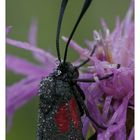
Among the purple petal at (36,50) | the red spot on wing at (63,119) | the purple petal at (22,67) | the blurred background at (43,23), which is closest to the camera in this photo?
the red spot on wing at (63,119)

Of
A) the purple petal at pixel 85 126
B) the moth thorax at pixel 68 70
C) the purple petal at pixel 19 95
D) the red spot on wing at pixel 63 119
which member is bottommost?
the purple petal at pixel 85 126

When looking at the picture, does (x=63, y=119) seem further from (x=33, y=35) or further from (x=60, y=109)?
(x=33, y=35)

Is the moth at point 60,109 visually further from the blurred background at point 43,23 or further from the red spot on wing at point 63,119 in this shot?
the blurred background at point 43,23

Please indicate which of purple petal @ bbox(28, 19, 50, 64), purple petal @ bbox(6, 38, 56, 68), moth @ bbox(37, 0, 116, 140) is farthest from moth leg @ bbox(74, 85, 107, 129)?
purple petal @ bbox(28, 19, 50, 64)

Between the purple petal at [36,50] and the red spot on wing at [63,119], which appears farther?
the purple petal at [36,50]

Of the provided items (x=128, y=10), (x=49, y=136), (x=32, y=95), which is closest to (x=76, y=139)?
(x=49, y=136)

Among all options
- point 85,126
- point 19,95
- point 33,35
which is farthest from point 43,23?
point 85,126

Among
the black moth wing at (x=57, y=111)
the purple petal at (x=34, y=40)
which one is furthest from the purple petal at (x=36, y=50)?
the black moth wing at (x=57, y=111)
